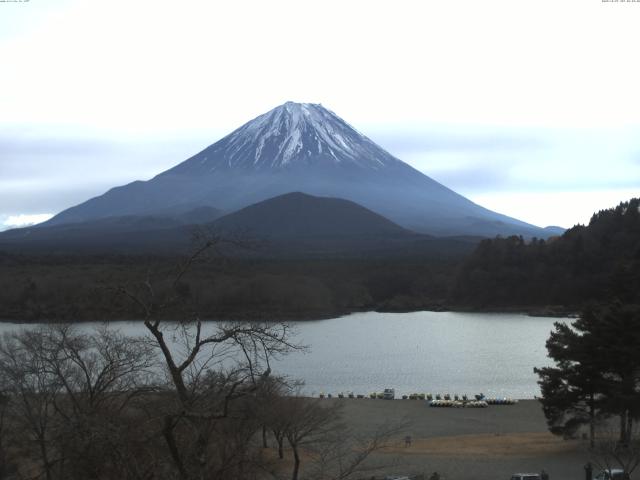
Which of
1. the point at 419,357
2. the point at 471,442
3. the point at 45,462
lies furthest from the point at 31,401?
the point at 419,357

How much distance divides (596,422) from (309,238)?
293ft

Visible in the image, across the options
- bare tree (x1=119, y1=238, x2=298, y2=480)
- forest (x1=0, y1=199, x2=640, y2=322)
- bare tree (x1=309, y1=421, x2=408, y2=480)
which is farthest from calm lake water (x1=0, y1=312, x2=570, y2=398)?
bare tree (x1=119, y1=238, x2=298, y2=480)

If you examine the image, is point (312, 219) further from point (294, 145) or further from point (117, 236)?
point (294, 145)

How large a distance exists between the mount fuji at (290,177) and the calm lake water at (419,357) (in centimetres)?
9584

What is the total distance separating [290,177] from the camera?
497ft

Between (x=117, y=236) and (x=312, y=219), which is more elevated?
(x=312, y=219)

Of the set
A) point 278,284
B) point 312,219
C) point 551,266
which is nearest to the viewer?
point 278,284

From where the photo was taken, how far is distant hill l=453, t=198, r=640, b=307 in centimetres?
5856

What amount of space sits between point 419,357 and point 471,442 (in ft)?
51.7

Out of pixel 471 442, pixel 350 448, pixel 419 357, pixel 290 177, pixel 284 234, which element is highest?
pixel 290 177

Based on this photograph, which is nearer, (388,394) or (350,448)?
(350,448)

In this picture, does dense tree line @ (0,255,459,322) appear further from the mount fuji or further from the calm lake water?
the mount fuji

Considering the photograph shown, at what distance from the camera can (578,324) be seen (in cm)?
1606

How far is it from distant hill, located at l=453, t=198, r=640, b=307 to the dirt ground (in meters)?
37.3
